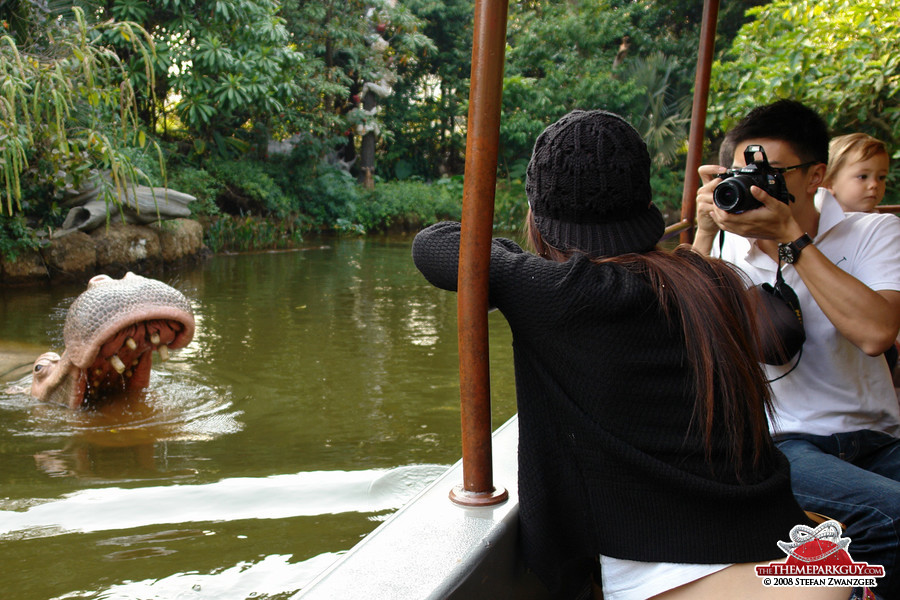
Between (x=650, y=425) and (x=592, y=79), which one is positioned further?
(x=592, y=79)

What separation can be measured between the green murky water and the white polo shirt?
4.36ft

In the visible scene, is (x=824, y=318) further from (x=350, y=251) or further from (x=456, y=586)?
(x=350, y=251)

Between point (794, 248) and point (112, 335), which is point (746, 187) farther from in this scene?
point (112, 335)

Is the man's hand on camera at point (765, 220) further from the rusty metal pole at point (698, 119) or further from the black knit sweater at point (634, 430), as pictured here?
the rusty metal pole at point (698, 119)

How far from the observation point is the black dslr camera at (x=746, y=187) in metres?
1.47

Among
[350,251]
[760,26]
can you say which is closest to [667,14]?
[350,251]

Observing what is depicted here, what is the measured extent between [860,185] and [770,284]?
1080 mm

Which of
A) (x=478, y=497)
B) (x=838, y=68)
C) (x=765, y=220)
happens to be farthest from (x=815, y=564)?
(x=838, y=68)

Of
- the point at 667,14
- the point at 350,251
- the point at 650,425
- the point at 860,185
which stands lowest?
the point at 350,251

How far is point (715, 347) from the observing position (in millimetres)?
1104

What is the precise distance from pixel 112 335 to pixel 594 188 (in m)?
2.78

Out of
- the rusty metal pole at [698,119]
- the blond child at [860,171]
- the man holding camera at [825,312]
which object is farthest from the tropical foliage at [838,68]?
the man holding camera at [825,312]

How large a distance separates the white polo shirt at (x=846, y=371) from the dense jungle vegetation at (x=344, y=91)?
14.0 feet

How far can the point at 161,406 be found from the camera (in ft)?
13.0
